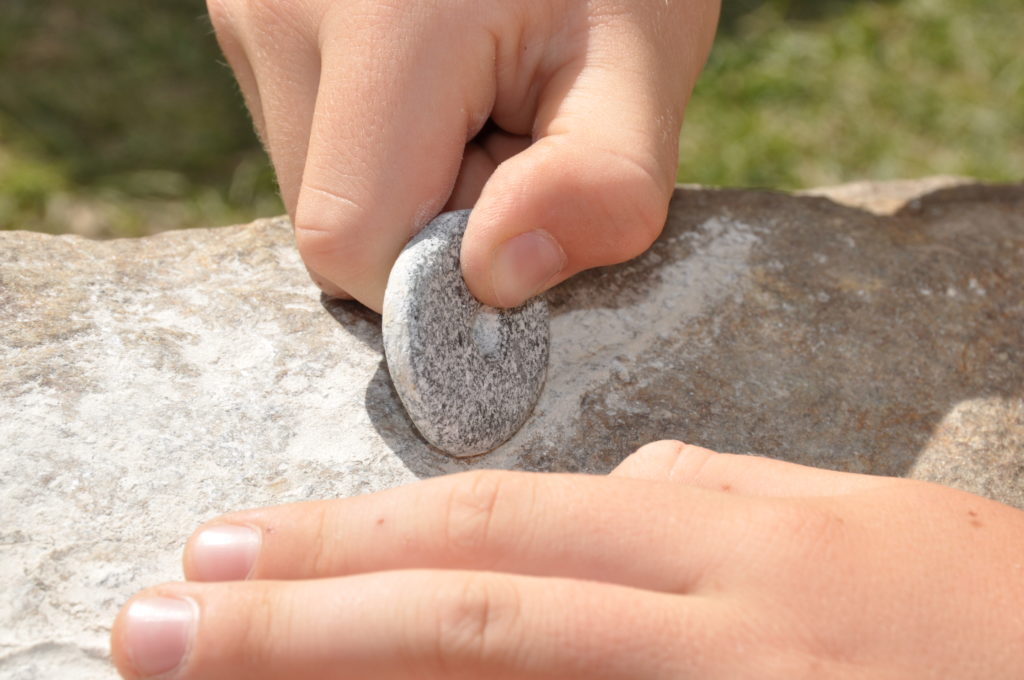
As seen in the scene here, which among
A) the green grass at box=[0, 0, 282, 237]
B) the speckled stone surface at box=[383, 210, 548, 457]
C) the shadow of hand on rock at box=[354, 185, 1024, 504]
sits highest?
the speckled stone surface at box=[383, 210, 548, 457]

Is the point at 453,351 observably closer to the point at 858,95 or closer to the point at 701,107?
the point at 701,107

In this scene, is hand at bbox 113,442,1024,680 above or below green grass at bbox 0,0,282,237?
above

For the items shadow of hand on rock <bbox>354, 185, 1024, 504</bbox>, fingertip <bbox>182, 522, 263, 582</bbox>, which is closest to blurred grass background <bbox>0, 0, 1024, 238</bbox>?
shadow of hand on rock <bbox>354, 185, 1024, 504</bbox>

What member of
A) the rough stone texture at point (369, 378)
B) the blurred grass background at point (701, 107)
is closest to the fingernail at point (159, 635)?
the rough stone texture at point (369, 378)

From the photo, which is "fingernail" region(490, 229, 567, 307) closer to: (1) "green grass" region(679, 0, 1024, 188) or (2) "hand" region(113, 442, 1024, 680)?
(2) "hand" region(113, 442, 1024, 680)

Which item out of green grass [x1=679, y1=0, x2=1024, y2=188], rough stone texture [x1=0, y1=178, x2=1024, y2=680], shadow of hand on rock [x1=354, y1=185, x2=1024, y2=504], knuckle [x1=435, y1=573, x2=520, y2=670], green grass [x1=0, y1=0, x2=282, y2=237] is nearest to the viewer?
knuckle [x1=435, y1=573, x2=520, y2=670]

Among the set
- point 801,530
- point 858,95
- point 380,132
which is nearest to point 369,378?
point 380,132
